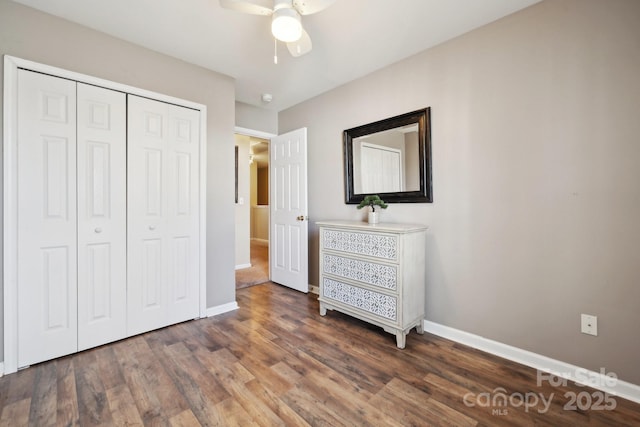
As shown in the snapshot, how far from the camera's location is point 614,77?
1556 millimetres

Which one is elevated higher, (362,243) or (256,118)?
(256,118)

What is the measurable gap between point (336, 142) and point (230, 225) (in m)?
1.50

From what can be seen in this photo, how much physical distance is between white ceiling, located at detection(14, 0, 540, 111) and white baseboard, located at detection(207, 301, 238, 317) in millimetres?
2365

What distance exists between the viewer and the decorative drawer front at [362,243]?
2.13 m

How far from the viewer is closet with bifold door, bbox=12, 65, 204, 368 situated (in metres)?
1.81

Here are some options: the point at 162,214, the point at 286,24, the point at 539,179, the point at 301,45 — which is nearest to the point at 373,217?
the point at 539,179

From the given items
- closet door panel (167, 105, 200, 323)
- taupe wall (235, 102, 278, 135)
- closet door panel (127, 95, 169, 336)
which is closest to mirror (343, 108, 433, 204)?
taupe wall (235, 102, 278, 135)

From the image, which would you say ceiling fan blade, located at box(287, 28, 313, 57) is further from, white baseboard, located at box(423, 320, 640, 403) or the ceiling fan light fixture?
white baseboard, located at box(423, 320, 640, 403)

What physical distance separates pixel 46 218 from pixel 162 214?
2.34 feet

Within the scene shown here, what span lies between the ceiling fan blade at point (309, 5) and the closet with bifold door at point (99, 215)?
145 centimetres

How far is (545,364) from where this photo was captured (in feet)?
5.81

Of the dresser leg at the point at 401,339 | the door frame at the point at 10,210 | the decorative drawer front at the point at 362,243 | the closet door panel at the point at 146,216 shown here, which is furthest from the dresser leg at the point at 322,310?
the door frame at the point at 10,210

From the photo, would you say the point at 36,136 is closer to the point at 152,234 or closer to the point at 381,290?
the point at 152,234

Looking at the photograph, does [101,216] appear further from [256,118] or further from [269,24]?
[256,118]
